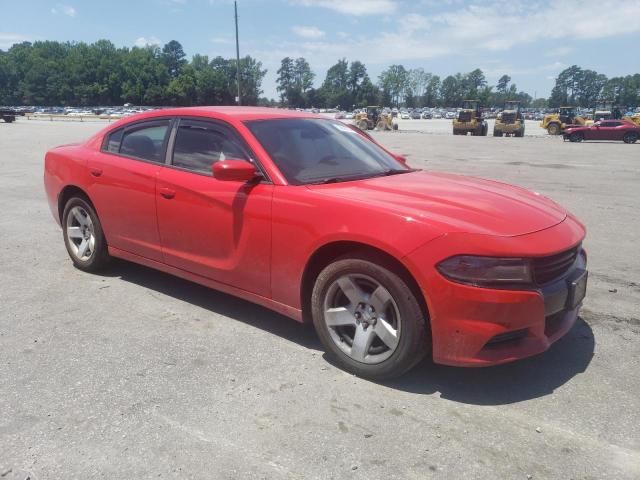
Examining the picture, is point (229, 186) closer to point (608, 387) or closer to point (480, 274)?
point (480, 274)

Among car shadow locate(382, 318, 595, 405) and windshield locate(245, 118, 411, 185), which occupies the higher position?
windshield locate(245, 118, 411, 185)

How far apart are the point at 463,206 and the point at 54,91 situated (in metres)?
145

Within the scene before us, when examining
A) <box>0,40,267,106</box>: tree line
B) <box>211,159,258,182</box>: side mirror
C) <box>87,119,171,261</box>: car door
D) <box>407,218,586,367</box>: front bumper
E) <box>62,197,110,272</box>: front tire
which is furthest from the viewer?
<box>0,40,267,106</box>: tree line

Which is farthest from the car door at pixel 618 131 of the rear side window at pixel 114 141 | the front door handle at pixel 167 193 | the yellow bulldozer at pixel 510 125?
the front door handle at pixel 167 193

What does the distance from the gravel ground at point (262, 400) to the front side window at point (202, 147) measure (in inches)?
45.3

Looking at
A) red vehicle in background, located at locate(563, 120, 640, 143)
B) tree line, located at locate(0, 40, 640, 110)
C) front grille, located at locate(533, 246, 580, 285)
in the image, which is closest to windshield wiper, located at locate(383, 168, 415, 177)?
front grille, located at locate(533, 246, 580, 285)

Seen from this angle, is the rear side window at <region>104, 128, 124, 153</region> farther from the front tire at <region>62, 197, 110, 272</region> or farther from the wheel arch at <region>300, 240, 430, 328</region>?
the wheel arch at <region>300, 240, 430, 328</region>

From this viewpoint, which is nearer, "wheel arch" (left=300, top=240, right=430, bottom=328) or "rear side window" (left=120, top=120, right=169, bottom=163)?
"wheel arch" (left=300, top=240, right=430, bottom=328)

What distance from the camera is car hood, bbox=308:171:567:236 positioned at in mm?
2953

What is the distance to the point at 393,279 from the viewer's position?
118 inches

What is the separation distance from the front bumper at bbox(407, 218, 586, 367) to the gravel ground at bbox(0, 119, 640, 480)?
33 cm

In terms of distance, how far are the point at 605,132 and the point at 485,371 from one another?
32.3 metres

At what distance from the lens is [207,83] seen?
413 ft

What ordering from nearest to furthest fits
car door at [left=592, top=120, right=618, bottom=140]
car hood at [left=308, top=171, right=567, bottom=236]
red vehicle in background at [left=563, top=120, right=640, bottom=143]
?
1. car hood at [left=308, top=171, right=567, bottom=236]
2. red vehicle in background at [left=563, top=120, right=640, bottom=143]
3. car door at [left=592, top=120, right=618, bottom=140]
